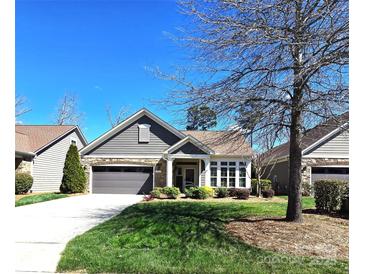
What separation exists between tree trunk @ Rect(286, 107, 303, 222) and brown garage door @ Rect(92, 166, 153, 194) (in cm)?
1452

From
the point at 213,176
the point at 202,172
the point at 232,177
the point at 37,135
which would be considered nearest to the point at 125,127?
the point at 202,172

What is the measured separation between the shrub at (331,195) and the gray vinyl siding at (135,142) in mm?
12472

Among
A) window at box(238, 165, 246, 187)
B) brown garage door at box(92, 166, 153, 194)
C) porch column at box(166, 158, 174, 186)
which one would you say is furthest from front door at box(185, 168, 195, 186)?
window at box(238, 165, 246, 187)

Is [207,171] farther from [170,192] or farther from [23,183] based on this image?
[23,183]

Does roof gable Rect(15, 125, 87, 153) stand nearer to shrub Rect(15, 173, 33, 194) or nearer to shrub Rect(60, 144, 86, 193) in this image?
shrub Rect(15, 173, 33, 194)

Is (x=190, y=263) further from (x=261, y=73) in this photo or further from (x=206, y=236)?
(x=261, y=73)

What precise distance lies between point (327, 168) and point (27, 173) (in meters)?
21.0

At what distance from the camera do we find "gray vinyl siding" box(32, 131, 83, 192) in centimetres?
2315

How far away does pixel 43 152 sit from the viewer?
23828 mm

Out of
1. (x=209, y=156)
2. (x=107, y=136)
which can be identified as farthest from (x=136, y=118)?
(x=209, y=156)

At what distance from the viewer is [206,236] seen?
23.7 feet

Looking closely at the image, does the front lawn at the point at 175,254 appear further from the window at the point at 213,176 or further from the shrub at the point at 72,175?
the shrub at the point at 72,175

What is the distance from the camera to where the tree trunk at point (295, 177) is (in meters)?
8.18
